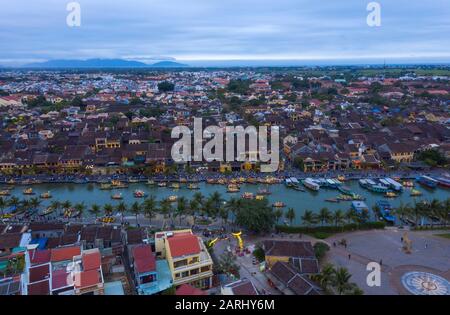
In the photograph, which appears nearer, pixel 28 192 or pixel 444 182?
pixel 28 192

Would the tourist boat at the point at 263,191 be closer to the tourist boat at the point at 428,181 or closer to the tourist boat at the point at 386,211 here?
the tourist boat at the point at 386,211

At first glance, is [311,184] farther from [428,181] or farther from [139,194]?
[139,194]

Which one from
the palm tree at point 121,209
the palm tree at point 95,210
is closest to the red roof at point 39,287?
the palm tree at point 121,209

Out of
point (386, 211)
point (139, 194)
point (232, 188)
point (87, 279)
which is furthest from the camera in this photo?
point (232, 188)

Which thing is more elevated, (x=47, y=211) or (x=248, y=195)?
(x=248, y=195)

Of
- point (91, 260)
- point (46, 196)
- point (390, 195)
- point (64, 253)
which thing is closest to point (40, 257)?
point (64, 253)

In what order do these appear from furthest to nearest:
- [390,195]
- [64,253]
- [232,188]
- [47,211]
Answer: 1. [232,188]
2. [390,195]
3. [47,211]
4. [64,253]

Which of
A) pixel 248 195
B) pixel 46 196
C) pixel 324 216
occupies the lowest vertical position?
pixel 46 196
